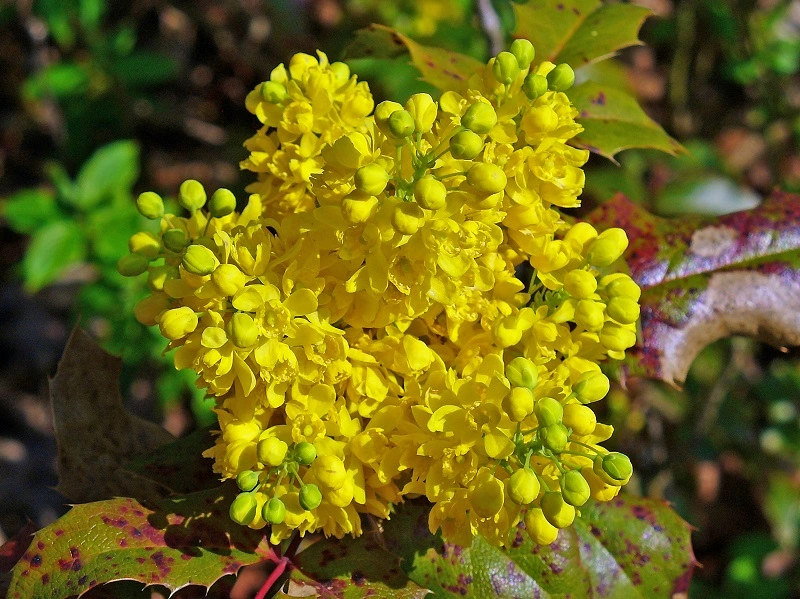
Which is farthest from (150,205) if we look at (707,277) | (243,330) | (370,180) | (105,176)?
(105,176)

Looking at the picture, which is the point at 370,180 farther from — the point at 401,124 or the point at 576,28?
the point at 576,28

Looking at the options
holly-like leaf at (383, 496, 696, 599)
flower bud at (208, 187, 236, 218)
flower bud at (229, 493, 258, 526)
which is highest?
flower bud at (208, 187, 236, 218)

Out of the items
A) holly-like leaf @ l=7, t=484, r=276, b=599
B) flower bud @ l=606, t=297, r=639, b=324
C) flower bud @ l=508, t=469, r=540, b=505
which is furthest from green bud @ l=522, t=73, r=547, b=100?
holly-like leaf @ l=7, t=484, r=276, b=599

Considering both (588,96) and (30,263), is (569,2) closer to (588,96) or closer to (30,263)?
(588,96)

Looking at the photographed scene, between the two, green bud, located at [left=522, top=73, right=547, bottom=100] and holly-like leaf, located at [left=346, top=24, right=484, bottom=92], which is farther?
holly-like leaf, located at [left=346, top=24, right=484, bottom=92]

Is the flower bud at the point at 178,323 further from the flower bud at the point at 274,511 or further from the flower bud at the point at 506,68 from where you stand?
the flower bud at the point at 506,68

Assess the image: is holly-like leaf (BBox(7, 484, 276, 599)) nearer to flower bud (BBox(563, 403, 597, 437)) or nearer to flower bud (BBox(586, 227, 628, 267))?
flower bud (BBox(563, 403, 597, 437))
